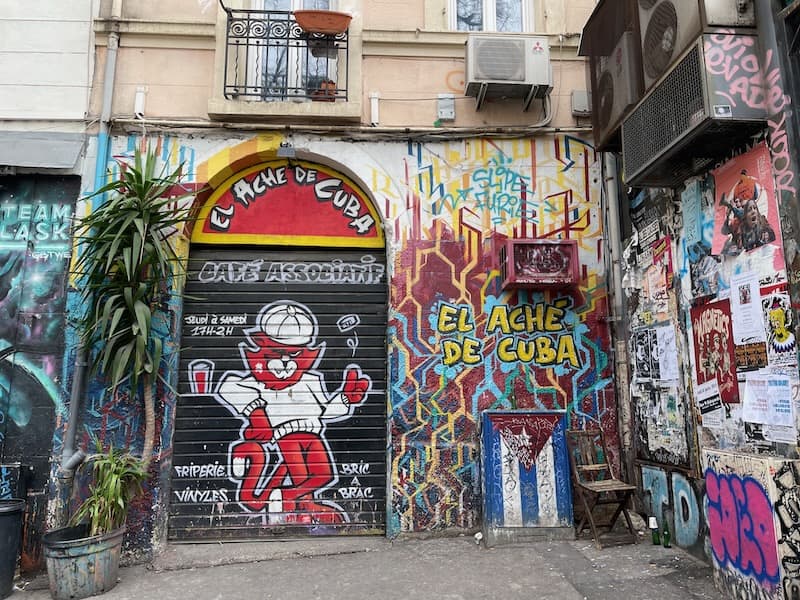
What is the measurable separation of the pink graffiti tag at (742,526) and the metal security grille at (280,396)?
9.93 feet

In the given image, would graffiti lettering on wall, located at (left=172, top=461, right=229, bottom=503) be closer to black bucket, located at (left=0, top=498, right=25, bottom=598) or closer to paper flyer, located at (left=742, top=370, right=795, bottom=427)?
black bucket, located at (left=0, top=498, right=25, bottom=598)

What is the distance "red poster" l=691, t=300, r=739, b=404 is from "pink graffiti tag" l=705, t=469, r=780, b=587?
0.69 m

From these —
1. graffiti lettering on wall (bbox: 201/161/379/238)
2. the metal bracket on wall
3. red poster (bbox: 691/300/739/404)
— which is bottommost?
red poster (bbox: 691/300/739/404)

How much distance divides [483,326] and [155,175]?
388 centimetres

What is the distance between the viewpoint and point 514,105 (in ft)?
20.4

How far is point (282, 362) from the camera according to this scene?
582 centimetres

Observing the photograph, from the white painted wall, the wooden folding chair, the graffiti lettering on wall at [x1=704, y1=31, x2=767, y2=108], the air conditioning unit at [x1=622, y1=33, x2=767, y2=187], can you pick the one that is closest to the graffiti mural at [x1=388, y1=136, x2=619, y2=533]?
the wooden folding chair

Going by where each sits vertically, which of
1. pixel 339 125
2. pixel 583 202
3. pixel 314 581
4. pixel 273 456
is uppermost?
pixel 339 125

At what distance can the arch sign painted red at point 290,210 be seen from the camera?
601cm

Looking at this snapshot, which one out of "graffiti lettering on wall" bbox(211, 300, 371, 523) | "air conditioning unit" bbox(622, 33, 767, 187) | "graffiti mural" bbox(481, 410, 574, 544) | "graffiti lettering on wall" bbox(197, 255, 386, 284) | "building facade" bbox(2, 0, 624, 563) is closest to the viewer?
"air conditioning unit" bbox(622, 33, 767, 187)

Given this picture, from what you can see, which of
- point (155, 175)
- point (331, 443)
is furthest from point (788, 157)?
point (155, 175)

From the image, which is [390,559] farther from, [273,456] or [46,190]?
[46,190]

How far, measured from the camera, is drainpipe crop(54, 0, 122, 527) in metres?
5.02

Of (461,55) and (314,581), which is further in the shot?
(461,55)
